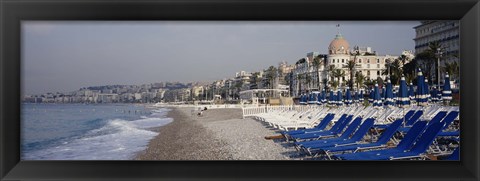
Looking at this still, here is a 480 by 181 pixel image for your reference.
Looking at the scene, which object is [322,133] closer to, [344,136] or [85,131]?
[344,136]

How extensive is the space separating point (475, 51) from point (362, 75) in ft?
86.9

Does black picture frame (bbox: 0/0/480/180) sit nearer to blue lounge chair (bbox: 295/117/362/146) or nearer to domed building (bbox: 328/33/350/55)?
blue lounge chair (bbox: 295/117/362/146)

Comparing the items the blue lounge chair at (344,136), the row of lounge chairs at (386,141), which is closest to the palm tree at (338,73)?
the row of lounge chairs at (386,141)

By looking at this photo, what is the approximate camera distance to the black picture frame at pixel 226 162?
2.17m

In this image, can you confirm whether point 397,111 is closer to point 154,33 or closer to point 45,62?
point 154,33

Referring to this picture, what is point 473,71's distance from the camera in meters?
2.27

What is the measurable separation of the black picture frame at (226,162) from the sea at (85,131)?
632cm

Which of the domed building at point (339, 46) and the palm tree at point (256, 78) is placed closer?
the domed building at point (339, 46)

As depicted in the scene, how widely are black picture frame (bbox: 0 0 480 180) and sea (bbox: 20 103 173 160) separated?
6.32m

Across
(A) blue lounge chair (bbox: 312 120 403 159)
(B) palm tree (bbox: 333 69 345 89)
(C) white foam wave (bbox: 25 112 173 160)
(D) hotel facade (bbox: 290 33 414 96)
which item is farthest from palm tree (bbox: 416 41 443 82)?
(A) blue lounge chair (bbox: 312 120 403 159)

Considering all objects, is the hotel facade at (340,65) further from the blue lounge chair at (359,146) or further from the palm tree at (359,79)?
the blue lounge chair at (359,146)

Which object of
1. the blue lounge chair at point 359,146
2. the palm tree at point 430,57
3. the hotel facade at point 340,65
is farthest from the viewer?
the hotel facade at point 340,65

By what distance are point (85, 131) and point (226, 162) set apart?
16.2 metres

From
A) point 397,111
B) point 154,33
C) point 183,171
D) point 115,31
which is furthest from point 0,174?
point 397,111
